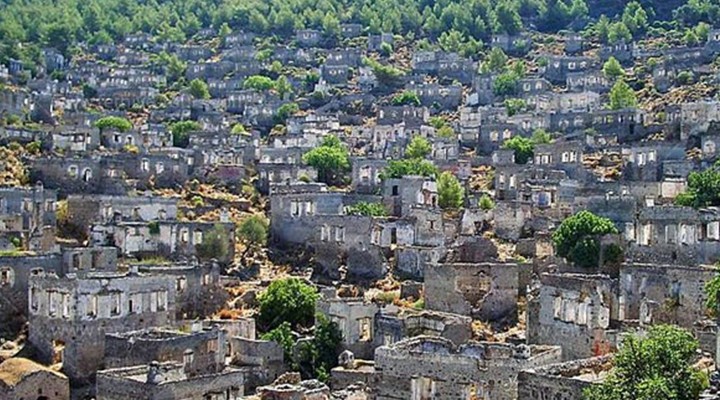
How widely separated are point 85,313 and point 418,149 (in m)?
34.5

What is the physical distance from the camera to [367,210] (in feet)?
218

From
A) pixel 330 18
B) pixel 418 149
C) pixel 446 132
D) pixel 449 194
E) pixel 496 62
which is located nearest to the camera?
pixel 449 194

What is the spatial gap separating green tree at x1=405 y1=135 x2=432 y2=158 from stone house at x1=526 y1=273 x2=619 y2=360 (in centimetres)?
3303

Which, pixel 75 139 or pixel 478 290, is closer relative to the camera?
pixel 478 290

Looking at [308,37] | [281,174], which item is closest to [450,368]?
[281,174]

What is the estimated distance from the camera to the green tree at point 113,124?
83.5 m

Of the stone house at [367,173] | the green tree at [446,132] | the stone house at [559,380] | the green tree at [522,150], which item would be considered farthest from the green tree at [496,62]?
the stone house at [559,380]

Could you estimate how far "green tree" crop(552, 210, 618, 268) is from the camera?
5481 cm

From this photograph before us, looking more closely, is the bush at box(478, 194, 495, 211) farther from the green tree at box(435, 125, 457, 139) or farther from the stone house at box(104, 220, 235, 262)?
the green tree at box(435, 125, 457, 139)

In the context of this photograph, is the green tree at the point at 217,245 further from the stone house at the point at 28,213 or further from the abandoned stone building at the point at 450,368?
the abandoned stone building at the point at 450,368

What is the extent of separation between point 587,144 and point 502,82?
23.2 metres

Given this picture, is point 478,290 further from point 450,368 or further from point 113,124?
point 113,124

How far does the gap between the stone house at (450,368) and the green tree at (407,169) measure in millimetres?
31255

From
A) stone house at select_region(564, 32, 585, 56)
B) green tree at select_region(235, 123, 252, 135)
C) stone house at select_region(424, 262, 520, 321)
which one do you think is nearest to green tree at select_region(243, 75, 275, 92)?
green tree at select_region(235, 123, 252, 135)
